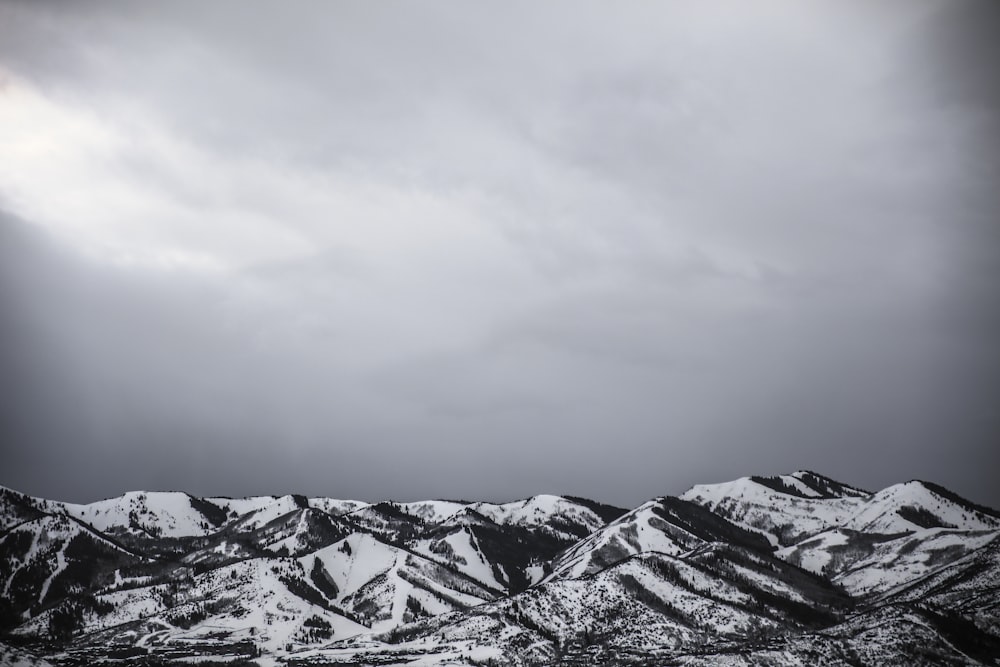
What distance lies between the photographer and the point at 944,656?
198500 mm

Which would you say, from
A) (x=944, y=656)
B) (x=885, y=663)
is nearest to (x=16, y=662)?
(x=885, y=663)

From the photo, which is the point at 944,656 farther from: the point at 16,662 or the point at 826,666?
the point at 16,662

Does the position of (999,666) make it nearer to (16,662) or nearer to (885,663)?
(885,663)

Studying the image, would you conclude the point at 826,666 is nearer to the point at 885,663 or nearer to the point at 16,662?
the point at 885,663

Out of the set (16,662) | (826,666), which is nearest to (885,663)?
(826,666)

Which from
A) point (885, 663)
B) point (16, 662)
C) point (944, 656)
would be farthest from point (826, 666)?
point (16, 662)

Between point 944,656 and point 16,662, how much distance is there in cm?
22538

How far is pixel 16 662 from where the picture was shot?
634 feet

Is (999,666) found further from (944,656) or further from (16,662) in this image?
(16,662)

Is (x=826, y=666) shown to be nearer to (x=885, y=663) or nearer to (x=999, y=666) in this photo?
(x=885, y=663)

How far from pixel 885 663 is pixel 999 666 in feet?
81.1

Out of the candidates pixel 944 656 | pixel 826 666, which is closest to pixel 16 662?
pixel 826 666

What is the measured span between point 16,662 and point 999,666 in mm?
234375

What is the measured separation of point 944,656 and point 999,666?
11.6 metres
